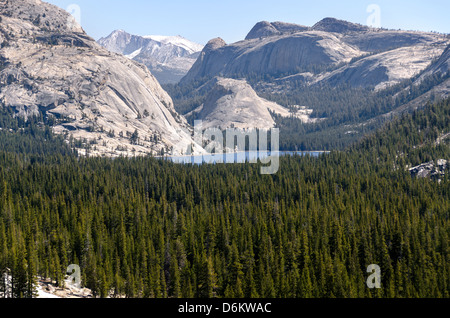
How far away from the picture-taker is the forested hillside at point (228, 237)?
313 ft

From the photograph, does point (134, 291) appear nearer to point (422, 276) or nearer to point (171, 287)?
point (171, 287)

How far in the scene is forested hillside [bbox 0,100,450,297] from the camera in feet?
313

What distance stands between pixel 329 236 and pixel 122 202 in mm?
51915

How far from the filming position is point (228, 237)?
118 m
